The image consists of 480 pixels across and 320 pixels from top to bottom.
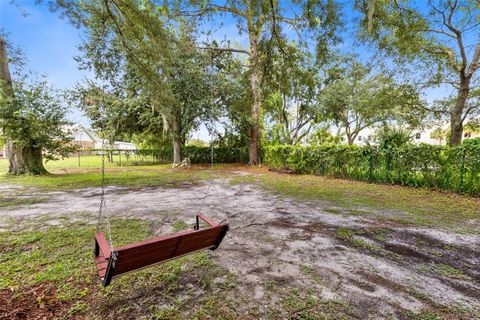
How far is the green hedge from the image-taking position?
5812mm

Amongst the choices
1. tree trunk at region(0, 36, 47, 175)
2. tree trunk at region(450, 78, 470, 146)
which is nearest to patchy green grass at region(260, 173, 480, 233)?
tree trunk at region(450, 78, 470, 146)

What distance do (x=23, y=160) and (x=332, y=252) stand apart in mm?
12076

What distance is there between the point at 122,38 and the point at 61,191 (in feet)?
15.4

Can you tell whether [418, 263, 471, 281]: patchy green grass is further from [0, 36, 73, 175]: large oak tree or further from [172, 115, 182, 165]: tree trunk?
[172, 115, 182, 165]: tree trunk

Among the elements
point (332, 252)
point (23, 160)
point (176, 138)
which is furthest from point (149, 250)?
point (176, 138)

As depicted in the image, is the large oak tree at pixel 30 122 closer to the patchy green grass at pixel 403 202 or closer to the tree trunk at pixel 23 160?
the tree trunk at pixel 23 160

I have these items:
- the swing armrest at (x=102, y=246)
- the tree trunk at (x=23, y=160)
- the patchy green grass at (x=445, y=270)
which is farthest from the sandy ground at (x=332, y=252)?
the tree trunk at (x=23, y=160)

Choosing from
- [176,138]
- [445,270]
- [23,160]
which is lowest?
[445,270]

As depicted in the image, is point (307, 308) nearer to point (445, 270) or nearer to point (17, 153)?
point (445, 270)

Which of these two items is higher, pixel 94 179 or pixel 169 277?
pixel 94 179

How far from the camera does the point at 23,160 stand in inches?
359

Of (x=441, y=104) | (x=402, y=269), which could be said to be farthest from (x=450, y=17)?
(x=402, y=269)

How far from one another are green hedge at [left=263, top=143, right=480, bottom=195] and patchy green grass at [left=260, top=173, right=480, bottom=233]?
0.39 meters

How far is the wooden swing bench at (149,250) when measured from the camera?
5.12 ft
